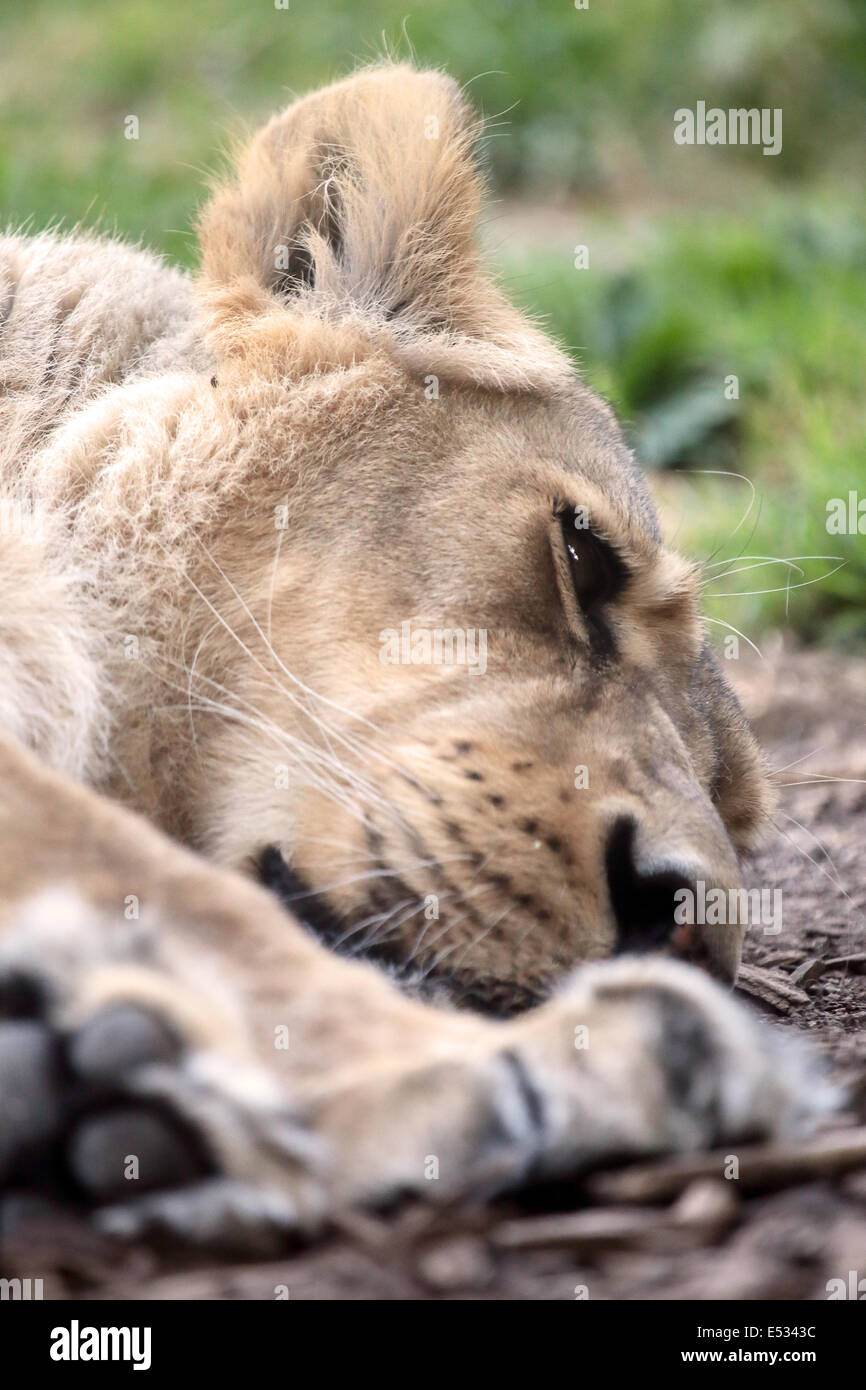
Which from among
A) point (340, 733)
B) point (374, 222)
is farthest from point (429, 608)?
point (374, 222)

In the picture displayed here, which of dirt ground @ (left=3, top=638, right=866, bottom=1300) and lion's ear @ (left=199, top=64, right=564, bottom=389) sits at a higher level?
lion's ear @ (left=199, top=64, right=564, bottom=389)

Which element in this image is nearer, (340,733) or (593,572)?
(340,733)

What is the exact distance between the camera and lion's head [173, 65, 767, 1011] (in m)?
2.22

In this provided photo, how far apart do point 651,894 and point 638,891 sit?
2 centimetres

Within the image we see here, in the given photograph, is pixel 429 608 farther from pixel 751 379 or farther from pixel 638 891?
pixel 751 379

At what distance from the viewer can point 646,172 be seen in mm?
10586

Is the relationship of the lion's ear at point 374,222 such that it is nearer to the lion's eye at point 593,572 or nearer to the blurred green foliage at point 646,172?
the lion's eye at point 593,572

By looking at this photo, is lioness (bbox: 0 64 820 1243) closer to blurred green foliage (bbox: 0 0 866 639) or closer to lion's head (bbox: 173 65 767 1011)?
lion's head (bbox: 173 65 767 1011)

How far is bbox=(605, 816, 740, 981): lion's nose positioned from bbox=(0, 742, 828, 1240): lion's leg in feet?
1.30

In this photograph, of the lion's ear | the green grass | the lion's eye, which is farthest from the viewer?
the green grass
